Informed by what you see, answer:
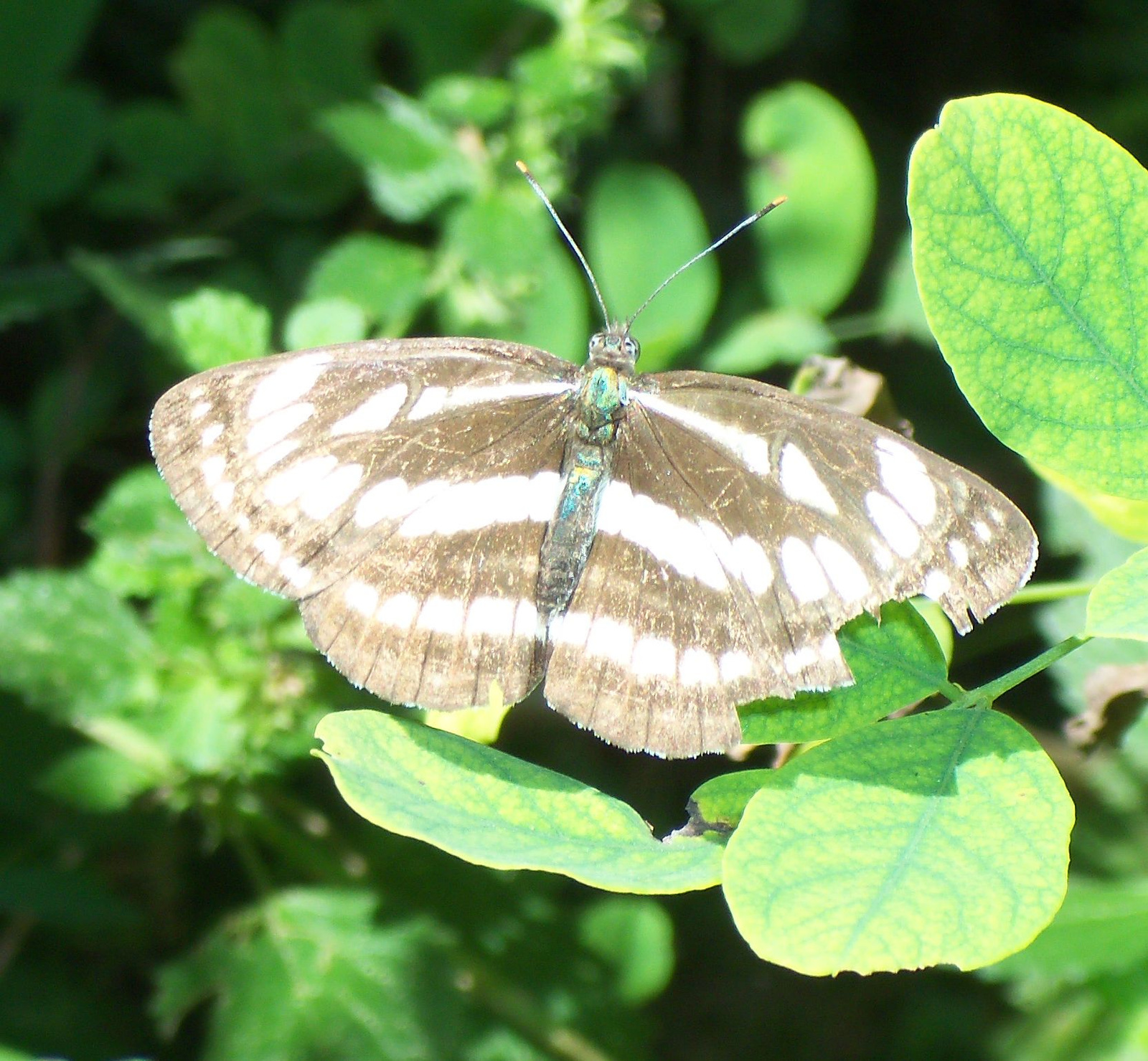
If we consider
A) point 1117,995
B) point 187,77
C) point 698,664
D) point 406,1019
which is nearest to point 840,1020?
point 1117,995

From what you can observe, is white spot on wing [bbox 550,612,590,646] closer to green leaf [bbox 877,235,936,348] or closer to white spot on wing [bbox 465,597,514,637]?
white spot on wing [bbox 465,597,514,637]

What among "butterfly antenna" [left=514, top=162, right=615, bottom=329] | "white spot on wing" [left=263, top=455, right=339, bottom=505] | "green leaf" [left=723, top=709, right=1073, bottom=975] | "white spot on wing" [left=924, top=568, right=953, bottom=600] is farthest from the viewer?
"butterfly antenna" [left=514, top=162, right=615, bottom=329]

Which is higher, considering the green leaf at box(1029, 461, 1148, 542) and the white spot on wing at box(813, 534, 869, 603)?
the green leaf at box(1029, 461, 1148, 542)

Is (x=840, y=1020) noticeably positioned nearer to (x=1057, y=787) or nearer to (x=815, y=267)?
(x=815, y=267)

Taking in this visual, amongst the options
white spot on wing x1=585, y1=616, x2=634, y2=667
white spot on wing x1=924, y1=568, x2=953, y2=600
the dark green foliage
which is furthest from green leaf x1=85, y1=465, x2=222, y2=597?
white spot on wing x1=924, y1=568, x2=953, y2=600

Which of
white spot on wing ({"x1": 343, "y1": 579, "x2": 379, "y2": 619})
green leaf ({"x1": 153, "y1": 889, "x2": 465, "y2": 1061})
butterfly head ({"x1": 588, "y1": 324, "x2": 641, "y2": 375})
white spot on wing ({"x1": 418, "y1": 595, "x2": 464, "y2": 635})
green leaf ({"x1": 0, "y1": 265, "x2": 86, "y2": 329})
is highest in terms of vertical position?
butterfly head ({"x1": 588, "y1": 324, "x2": 641, "y2": 375})
